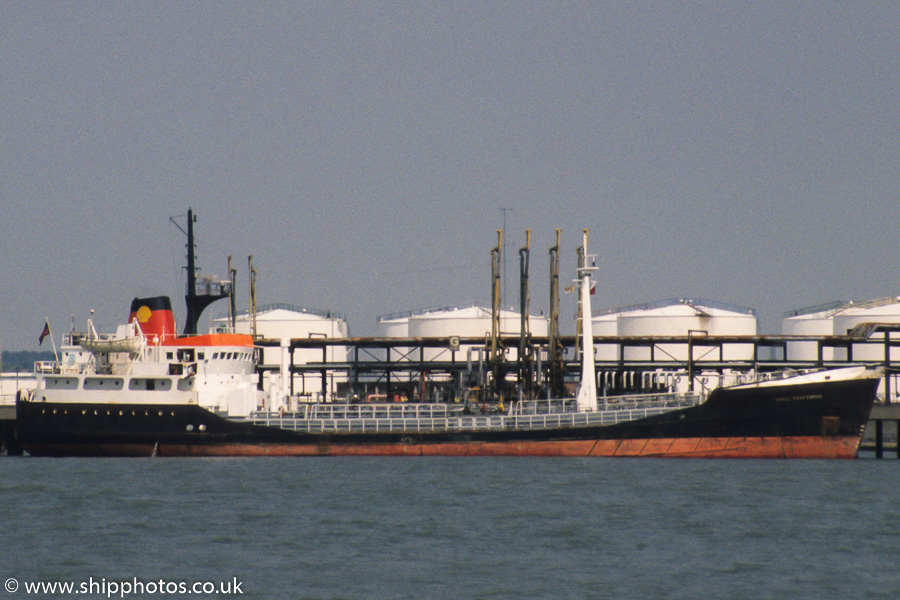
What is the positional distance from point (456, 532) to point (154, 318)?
25599 millimetres

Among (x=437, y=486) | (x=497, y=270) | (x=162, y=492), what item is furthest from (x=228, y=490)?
(x=497, y=270)

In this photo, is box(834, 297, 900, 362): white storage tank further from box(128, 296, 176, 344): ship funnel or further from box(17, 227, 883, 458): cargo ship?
box(128, 296, 176, 344): ship funnel

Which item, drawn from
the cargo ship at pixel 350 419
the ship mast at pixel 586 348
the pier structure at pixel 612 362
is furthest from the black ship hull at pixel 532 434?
the pier structure at pixel 612 362

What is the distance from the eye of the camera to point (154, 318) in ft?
162

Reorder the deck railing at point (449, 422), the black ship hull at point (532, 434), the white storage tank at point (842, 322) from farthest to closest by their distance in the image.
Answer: the white storage tank at point (842, 322) → the deck railing at point (449, 422) → the black ship hull at point (532, 434)

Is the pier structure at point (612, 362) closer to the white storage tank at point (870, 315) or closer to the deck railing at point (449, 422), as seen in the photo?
the white storage tank at point (870, 315)

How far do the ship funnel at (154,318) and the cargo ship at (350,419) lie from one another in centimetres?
5

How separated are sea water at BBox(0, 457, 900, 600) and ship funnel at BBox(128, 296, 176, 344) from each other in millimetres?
8076

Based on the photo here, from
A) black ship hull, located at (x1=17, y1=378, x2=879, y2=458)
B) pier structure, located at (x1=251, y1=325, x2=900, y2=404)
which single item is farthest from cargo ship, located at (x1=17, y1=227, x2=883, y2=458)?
pier structure, located at (x1=251, y1=325, x2=900, y2=404)

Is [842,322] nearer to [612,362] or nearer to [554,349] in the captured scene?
[612,362]

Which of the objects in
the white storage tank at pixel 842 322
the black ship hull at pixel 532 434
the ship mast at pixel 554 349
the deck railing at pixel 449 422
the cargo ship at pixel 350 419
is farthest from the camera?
the white storage tank at pixel 842 322

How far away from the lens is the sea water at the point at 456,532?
23047 millimetres

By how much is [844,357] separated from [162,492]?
53.2m

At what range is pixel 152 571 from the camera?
24.2 metres
